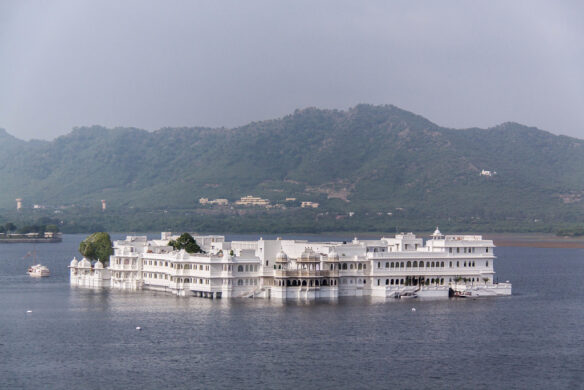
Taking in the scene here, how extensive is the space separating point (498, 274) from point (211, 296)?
159ft

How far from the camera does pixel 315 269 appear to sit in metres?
87.4

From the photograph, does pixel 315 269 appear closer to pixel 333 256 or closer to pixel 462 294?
pixel 333 256

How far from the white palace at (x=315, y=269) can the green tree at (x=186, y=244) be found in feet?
2.83

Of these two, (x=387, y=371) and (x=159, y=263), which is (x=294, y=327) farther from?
(x=159, y=263)

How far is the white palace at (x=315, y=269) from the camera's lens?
8662 cm

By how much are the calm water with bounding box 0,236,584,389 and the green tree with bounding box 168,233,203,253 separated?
620 centimetres

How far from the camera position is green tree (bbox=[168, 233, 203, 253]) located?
95.9 m

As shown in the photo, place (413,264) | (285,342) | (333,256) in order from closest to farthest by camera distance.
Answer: (285,342) → (333,256) → (413,264)

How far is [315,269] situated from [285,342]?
21.1 metres

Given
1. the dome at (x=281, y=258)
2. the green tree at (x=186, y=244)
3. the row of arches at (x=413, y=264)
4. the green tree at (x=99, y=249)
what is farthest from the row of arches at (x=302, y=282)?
the green tree at (x=99, y=249)

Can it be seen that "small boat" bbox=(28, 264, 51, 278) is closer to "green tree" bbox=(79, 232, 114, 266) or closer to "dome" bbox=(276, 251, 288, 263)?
"green tree" bbox=(79, 232, 114, 266)

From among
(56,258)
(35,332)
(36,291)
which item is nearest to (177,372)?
(35,332)

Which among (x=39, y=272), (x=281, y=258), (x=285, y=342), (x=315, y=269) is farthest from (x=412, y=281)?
(x=39, y=272)

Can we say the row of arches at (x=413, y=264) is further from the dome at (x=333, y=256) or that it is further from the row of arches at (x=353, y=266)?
the dome at (x=333, y=256)
